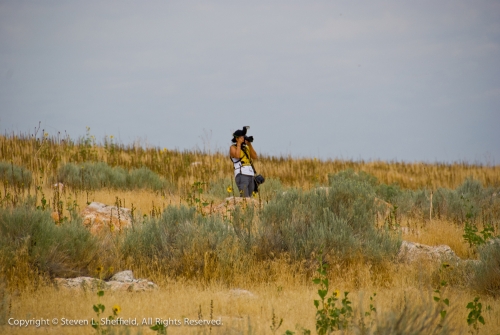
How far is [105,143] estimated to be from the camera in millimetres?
21188

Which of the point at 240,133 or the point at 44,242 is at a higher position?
the point at 240,133

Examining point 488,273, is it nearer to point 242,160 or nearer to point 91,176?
point 242,160

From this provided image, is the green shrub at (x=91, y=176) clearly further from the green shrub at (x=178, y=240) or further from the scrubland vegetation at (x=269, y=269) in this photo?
the green shrub at (x=178, y=240)

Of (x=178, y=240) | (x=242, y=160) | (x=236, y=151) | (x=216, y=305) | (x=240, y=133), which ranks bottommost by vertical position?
(x=216, y=305)

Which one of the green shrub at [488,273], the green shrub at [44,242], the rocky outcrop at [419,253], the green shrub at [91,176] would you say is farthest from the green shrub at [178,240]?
the green shrub at [91,176]

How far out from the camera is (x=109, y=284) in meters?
5.83

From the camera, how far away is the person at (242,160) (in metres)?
11.6

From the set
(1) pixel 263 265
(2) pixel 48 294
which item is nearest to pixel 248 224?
(1) pixel 263 265

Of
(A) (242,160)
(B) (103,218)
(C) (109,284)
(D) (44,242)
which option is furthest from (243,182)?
(C) (109,284)

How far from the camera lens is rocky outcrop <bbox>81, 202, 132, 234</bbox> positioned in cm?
826

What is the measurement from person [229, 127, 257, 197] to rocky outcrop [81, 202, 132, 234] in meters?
2.70

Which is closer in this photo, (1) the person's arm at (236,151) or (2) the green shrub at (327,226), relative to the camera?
(2) the green shrub at (327,226)

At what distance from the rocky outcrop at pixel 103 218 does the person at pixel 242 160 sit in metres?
2.70

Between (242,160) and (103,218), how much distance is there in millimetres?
3665
